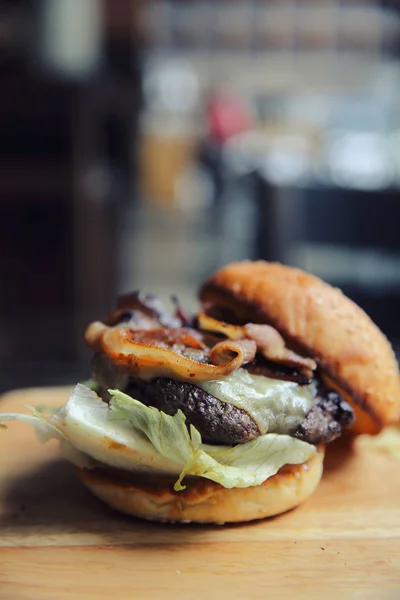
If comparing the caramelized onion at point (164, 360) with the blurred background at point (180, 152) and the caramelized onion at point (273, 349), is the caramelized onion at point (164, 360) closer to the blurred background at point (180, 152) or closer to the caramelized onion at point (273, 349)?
the caramelized onion at point (273, 349)

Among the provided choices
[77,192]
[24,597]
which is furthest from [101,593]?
[77,192]

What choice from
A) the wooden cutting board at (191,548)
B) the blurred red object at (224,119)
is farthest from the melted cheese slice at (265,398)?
the blurred red object at (224,119)

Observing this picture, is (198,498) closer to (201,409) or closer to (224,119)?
(201,409)

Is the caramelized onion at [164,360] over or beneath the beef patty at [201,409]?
over

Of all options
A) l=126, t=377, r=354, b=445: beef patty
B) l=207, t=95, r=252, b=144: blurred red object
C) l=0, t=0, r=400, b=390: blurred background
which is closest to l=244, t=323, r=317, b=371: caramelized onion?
l=126, t=377, r=354, b=445: beef patty

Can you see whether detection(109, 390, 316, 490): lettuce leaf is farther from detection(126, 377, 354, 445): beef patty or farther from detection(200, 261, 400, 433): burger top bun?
detection(200, 261, 400, 433): burger top bun

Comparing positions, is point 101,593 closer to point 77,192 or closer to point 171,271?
point 77,192

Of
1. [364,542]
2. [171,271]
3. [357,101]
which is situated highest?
[357,101]
